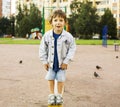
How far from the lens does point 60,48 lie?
20.3 feet

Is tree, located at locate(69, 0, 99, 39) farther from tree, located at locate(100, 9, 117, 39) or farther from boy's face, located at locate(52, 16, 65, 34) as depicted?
boy's face, located at locate(52, 16, 65, 34)

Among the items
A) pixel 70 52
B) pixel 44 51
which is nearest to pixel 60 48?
pixel 70 52

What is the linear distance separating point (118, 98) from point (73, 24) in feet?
273

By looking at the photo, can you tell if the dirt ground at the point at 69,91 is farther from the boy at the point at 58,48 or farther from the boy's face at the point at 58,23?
the boy's face at the point at 58,23

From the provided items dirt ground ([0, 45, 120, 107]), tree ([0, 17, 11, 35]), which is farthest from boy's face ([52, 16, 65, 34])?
tree ([0, 17, 11, 35])

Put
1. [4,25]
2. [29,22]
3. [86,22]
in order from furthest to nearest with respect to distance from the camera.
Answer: [4,25], [29,22], [86,22]

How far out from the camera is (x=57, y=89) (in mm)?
6367

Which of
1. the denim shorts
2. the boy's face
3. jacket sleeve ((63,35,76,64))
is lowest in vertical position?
the denim shorts

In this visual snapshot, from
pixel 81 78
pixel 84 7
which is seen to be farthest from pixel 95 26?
pixel 81 78

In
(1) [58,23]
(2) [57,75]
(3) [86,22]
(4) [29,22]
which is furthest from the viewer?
(4) [29,22]

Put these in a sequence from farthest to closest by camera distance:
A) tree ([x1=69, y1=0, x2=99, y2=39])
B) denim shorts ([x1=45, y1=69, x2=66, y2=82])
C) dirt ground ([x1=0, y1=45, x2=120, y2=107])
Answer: tree ([x1=69, y1=0, x2=99, y2=39])
dirt ground ([x1=0, y1=45, x2=120, y2=107])
denim shorts ([x1=45, y1=69, x2=66, y2=82])

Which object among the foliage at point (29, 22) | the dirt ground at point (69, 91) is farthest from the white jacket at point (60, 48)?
the foliage at point (29, 22)

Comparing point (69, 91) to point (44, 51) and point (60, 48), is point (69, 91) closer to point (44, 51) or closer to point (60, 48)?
point (44, 51)

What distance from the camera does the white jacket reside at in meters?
6.20
